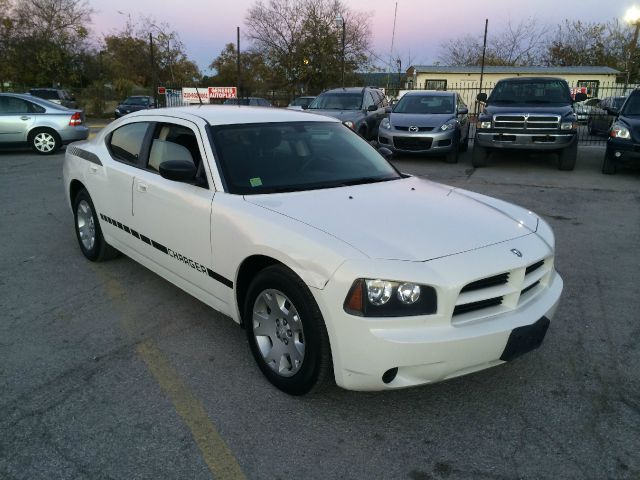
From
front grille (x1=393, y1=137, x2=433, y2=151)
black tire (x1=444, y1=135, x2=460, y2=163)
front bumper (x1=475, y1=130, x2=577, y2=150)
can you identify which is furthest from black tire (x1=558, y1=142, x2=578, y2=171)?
front grille (x1=393, y1=137, x2=433, y2=151)

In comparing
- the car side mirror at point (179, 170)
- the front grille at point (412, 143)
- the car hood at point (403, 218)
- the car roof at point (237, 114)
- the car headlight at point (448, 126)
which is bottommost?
the front grille at point (412, 143)

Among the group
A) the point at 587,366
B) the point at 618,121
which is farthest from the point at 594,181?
the point at 587,366

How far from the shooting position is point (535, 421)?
2838 mm

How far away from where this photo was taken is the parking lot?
2512 millimetres

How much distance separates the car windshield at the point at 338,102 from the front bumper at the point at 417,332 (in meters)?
11.6

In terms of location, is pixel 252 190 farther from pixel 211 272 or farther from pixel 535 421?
pixel 535 421

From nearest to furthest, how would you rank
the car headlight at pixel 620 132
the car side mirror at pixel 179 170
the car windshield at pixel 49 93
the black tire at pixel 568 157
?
the car side mirror at pixel 179 170, the car headlight at pixel 620 132, the black tire at pixel 568 157, the car windshield at pixel 49 93

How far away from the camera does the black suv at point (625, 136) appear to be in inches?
395

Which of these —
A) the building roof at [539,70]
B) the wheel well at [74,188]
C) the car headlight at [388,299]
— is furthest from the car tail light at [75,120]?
the building roof at [539,70]

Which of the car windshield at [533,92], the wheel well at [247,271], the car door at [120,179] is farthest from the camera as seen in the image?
the car windshield at [533,92]

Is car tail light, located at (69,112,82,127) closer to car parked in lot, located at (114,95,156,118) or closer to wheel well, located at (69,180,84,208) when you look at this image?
wheel well, located at (69,180,84,208)

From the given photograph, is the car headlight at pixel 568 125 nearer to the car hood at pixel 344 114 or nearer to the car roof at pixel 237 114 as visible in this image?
the car hood at pixel 344 114

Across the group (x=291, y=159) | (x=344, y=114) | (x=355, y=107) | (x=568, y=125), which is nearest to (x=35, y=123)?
(x=344, y=114)

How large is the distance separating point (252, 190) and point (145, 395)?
4.58ft
